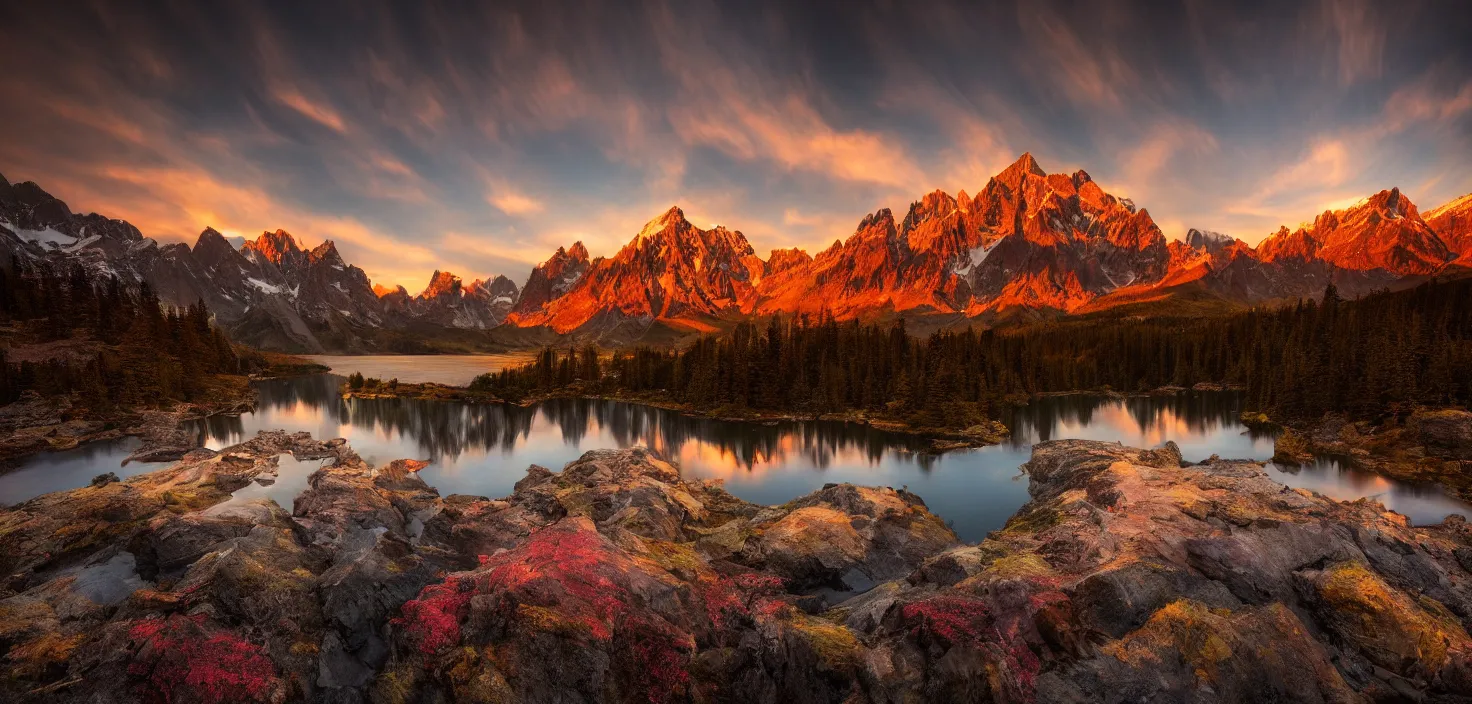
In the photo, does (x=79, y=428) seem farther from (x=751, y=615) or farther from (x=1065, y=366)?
(x=1065, y=366)

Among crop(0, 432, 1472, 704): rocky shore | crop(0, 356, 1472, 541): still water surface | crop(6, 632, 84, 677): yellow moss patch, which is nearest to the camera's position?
crop(0, 432, 1472, 704): rocky shore

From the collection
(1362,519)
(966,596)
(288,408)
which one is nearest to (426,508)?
(966,596)

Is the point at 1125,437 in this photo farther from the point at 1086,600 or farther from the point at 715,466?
the point at 1086,600

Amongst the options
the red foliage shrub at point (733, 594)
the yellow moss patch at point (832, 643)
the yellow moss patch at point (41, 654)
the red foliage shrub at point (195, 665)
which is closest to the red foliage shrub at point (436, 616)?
the red foliage shrub at point (195, 665)

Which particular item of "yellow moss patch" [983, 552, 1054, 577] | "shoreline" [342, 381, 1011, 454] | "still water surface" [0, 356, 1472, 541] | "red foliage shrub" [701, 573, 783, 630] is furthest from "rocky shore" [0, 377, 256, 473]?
"yellow moss patch" [983, 552, 1054, 577]

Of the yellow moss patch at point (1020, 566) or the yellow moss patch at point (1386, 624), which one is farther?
the yellow moss patch at point (1020, 566)

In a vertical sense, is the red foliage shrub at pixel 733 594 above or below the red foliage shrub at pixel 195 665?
below

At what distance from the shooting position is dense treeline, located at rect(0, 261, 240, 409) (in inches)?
3644

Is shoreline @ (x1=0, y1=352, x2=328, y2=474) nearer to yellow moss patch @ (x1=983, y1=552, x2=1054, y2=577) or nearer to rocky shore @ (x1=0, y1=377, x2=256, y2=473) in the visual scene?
rocky shore @ (x1=0, y1=377, x2=256, y2=473)

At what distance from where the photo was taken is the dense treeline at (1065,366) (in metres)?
78.4

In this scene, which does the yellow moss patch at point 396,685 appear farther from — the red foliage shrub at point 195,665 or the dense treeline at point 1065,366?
the dense treeline at point 1065,366

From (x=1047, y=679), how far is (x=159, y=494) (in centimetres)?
5190

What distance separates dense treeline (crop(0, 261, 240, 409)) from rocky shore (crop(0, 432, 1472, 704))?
9513cm

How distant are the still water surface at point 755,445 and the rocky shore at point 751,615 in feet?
62.3
